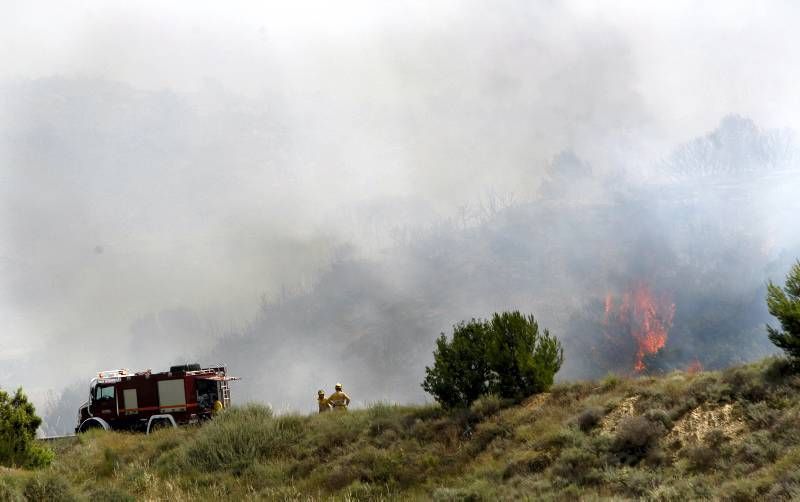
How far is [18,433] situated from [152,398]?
10.7m

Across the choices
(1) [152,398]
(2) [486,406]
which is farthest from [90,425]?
(2) [486,406]

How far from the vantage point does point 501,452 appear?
17953mm

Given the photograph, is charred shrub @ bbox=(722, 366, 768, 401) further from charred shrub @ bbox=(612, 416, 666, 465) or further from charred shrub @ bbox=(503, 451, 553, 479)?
charred shrub @ bbox=(503, 451, 553, 479)

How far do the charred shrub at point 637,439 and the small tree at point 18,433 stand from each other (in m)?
15.3

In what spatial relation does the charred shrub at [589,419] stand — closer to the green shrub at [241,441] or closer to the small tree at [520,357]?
the small tree at [520,357]

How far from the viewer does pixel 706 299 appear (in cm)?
14925

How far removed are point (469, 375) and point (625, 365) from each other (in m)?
129

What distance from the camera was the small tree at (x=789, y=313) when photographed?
1639 cm

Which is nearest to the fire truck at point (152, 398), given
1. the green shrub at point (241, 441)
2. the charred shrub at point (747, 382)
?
the green shrub at point (241, 441)

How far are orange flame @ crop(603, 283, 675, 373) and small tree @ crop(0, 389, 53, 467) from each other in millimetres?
124059

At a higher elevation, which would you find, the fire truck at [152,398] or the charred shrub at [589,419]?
the fire truck at [152,398]

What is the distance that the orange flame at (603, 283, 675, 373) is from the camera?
139 meters

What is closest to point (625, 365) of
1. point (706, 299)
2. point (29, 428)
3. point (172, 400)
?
point (706, 299)

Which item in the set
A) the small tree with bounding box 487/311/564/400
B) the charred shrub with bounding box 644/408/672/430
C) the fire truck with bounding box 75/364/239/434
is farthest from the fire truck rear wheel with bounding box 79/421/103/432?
the charred shrub with bounding box 644/408/672/430
